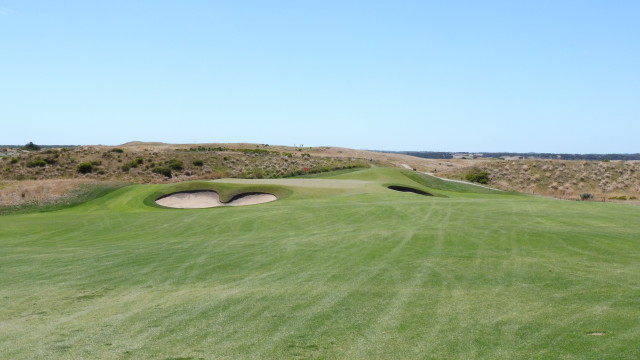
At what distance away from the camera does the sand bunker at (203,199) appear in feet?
121

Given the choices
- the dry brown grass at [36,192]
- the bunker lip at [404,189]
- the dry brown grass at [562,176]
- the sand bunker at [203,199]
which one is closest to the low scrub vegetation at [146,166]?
the dry brown grass at [36,192]

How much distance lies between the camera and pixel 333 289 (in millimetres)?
11641

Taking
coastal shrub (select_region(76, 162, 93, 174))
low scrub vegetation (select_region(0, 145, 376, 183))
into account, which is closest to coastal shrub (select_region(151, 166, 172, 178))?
low scrub vegetation (select_region(0, 145, 376, 183))

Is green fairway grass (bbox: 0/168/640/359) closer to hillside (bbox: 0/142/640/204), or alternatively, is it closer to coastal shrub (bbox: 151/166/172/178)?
hillside (bbox: 0/142/640/204)

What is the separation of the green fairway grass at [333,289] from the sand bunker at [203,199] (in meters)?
12.4

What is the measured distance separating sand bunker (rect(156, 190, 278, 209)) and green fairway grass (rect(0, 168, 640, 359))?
12377 millimetres

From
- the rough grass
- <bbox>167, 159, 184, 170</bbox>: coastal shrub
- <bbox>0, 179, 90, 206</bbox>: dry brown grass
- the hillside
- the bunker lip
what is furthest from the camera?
<bbox>167, 159, 184, 170</bbox>: coastal shrub

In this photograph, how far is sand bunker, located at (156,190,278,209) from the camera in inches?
1451

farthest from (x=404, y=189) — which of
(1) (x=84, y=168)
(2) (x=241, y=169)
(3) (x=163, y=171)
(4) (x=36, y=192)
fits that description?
(1) (x=84, y=168)

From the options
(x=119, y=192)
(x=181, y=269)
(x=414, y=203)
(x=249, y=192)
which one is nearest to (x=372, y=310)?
(x=181, y=269)

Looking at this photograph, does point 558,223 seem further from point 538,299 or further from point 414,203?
point 538,299

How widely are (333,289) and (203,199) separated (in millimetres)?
28011

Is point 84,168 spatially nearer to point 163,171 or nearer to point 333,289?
point 163,171

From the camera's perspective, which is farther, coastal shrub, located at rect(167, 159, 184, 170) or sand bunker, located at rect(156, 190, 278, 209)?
coastal shrub, located at rect(167, 159, 184, 170)
